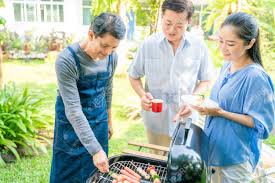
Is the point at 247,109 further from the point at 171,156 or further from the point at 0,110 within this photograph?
the point at 0,110

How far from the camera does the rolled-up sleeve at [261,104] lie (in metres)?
1.77

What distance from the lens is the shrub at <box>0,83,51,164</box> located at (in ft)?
13.9

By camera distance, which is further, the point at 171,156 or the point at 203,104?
the point at 203,104

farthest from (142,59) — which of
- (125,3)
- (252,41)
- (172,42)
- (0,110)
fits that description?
(125,3)

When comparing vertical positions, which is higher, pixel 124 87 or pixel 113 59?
pixel 113 59

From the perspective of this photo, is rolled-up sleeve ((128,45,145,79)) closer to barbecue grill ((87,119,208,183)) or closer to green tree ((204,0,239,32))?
barbecue grill ((87,119,208,183))

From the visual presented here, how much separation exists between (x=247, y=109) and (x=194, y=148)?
18.8 inches

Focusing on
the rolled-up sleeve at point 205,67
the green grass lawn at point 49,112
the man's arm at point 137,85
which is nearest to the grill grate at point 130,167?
the man's arm at point 137,85

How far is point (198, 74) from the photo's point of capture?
108 inches

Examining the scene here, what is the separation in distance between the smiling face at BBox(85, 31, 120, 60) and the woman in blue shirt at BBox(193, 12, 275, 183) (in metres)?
0.67

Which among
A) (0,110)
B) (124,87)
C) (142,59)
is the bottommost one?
(124,87)

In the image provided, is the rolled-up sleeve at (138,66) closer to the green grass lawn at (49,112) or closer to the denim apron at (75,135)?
the denim apron at (75,135)

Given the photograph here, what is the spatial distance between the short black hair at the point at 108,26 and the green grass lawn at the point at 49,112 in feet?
8.54

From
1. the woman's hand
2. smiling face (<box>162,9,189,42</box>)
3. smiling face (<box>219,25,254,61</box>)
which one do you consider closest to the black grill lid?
the woman's hand
